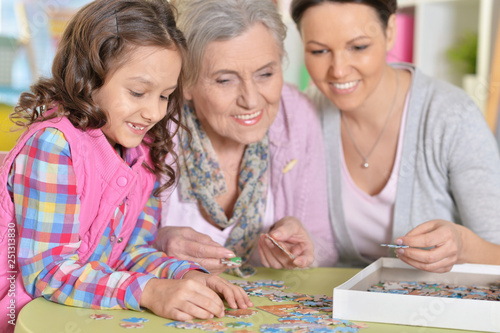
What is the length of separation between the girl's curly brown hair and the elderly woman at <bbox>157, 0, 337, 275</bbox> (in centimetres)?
32

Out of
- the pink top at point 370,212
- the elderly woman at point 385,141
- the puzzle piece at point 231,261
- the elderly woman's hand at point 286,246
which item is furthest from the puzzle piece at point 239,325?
Answer: the pink top at point 370,212

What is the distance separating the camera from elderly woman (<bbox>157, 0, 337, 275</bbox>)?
1.64 meters

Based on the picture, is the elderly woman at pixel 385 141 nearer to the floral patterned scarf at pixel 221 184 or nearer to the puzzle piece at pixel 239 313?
the floral patterned scarf at pixel 221 184

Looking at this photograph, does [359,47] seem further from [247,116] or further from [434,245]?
[434,245]

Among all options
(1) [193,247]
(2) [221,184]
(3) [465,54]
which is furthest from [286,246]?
(3) [465,54]

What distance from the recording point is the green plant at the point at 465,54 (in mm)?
3303

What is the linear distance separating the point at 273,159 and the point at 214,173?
0.20 m

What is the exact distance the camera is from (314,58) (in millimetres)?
1854

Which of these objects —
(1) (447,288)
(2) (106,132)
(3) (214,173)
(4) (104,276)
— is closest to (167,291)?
(4) (104,276)

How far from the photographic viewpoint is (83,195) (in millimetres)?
1297

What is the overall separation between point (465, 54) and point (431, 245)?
7.44 feet

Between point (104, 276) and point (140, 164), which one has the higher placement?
point (140, 164)

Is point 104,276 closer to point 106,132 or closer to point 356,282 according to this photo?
point 106,132

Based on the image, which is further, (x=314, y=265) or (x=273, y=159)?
(x=273, y=159)
